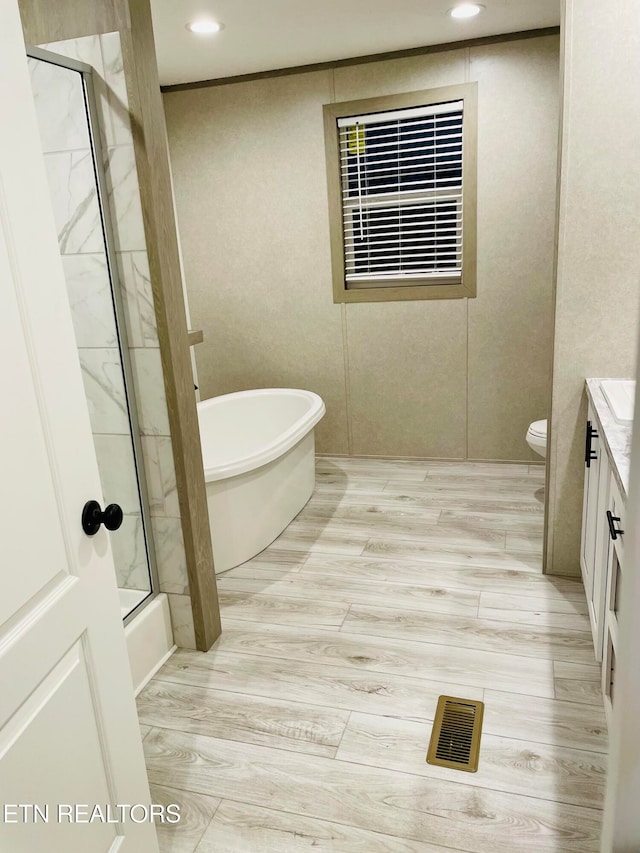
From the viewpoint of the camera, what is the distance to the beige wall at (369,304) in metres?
3.89

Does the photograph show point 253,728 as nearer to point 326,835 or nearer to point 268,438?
point 326,835

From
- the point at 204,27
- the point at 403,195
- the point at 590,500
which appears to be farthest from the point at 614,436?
the point at 204,27

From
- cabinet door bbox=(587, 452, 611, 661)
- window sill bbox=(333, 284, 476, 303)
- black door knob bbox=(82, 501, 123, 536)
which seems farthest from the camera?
window sill bbox=(333, 284, 476, 303)

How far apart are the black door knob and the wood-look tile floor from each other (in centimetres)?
103

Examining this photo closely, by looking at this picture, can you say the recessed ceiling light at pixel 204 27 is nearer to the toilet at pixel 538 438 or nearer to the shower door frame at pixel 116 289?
the shower door frame at pixel 116 289

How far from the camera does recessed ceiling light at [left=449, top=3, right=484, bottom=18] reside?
10.5 ft

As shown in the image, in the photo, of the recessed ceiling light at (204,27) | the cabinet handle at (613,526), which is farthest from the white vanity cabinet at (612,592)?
the recessed ceiling light at (204,27)

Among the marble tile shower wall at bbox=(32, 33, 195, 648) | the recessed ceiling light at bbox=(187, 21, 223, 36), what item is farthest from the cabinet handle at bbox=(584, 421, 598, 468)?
the recessed ceiling light at bbox=(187, 21, 223, 36)

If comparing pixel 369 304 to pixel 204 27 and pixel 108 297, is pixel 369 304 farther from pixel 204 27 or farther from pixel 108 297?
pixel 108 297

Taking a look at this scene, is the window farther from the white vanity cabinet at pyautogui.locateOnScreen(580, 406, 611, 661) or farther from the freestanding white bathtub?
the white vanity cabinet at pyautogui.locateOnScreen(580, 406, 611, 661)

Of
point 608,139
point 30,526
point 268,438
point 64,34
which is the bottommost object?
point 268,438

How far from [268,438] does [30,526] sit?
325 cm

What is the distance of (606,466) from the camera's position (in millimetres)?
2178

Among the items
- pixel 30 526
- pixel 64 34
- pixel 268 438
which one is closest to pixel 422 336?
pixel 268 438
